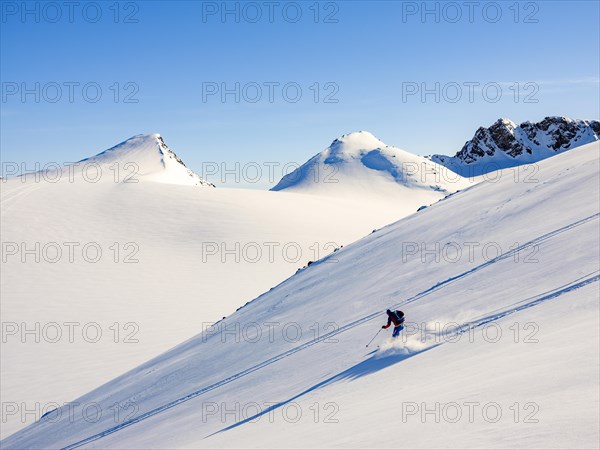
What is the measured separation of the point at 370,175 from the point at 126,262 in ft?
233

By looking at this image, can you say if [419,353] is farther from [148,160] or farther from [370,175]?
[148,160]

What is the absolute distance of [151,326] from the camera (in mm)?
23531

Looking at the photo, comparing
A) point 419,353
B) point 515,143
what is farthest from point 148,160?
point 515,143

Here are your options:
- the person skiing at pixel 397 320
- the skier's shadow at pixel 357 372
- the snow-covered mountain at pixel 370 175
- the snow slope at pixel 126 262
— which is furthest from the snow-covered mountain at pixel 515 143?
the skier's shadow at pixel 357 372

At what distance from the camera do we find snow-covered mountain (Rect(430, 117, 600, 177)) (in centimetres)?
13262

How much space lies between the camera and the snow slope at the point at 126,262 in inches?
807

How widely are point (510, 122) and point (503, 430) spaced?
532ft

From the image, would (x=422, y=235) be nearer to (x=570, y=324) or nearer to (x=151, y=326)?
(x=570, y=324)

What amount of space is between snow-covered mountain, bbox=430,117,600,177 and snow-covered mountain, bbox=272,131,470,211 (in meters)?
37.4

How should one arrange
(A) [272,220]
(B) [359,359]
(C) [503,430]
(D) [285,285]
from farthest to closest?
(A) [272,220]
(D) [285,285]
(B) [359,359]
(C) [503,430]

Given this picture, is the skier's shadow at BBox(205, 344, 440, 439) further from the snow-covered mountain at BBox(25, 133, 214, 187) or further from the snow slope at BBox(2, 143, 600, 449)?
the snow-covered mountain at BBox(25, 133, 214, 187)

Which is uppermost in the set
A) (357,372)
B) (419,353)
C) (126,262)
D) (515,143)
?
(515,143)

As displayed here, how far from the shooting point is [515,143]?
461 ft

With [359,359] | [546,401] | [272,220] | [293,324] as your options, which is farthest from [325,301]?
[272,220]
